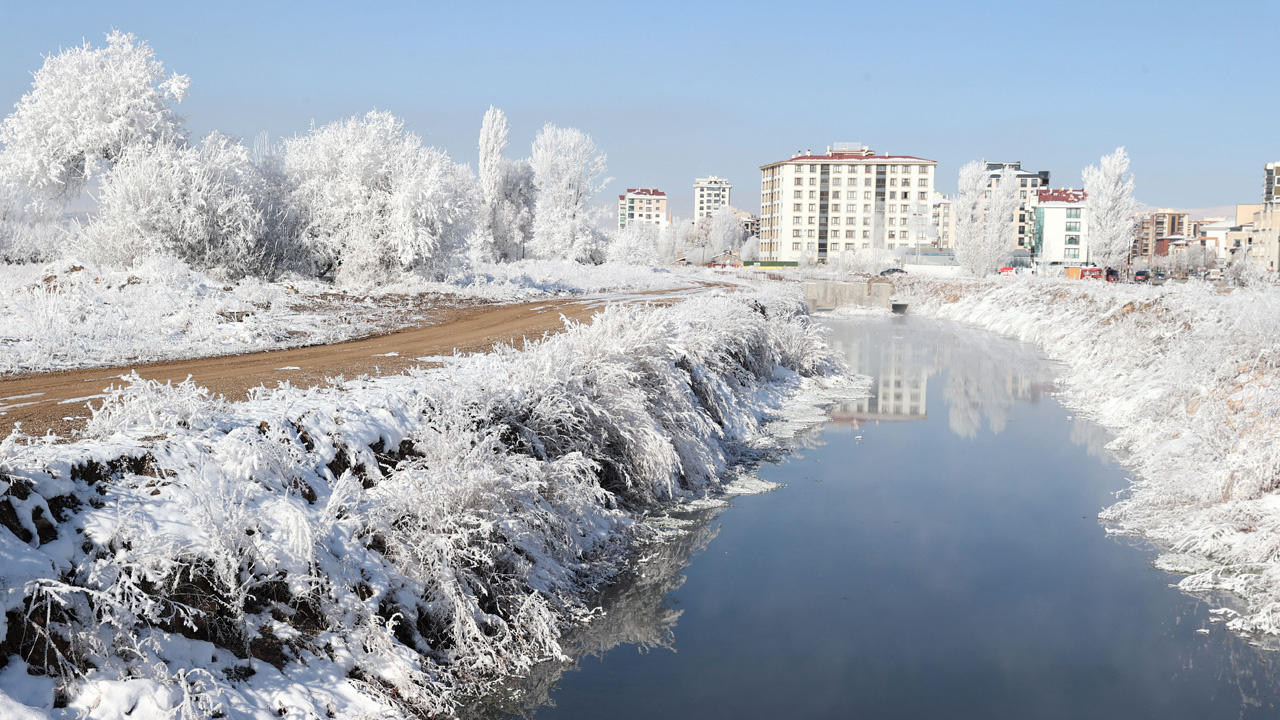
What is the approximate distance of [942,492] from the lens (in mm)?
12711

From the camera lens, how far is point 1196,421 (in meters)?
12.8

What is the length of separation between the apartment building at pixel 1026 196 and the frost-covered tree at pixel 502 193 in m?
74.6

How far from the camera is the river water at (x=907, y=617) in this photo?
688cm

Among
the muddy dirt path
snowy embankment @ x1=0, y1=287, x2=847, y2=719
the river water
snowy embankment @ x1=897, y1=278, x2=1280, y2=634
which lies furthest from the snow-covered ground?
snowy embankment @ x1=897, y1=278, x2=1280, y2=634

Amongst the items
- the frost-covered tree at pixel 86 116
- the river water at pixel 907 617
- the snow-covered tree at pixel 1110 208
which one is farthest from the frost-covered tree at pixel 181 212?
the snow-covered tree at pixel 1110 208

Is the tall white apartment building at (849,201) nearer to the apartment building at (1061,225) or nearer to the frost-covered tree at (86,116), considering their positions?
the apartment building at (1061,225)

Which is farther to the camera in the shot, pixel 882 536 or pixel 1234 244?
pixel 1234 244

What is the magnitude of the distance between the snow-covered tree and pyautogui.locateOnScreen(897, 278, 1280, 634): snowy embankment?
4413 centimetres

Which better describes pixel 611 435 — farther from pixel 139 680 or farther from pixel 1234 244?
pixel 1234 244

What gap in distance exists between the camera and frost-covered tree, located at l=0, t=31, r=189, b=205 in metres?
26.2

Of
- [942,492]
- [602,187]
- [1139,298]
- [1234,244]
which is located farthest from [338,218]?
[1234,244]

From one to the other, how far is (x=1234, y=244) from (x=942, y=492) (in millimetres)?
134978

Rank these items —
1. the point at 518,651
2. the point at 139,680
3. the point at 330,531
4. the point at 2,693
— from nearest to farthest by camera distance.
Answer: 1. the point at 2,693
2. the point at 139,680
3. the point at 330,531
4. the point at 518,651

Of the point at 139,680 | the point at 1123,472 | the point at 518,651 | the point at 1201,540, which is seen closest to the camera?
the point at 139,680
